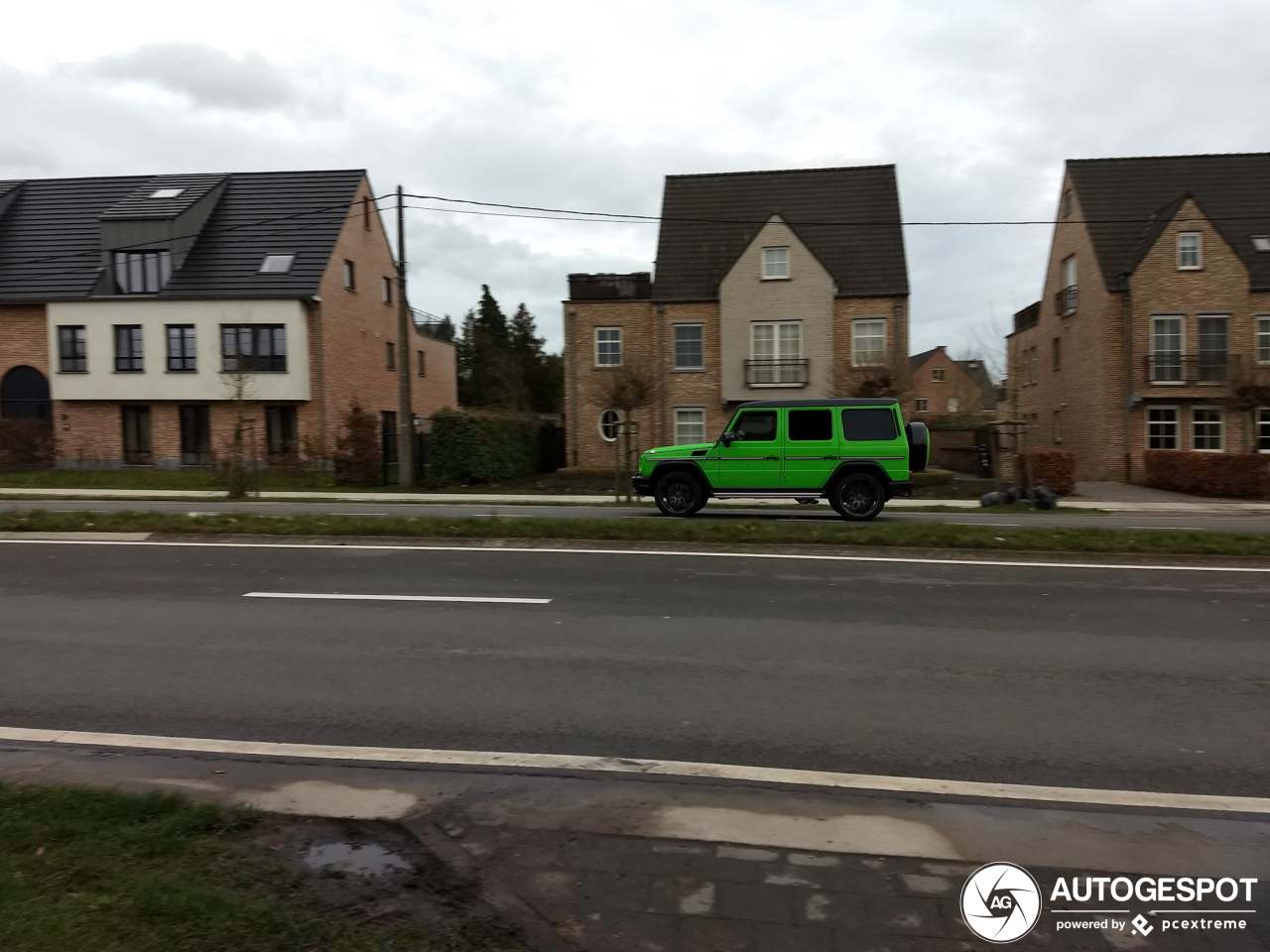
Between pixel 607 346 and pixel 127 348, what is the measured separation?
17303 mm

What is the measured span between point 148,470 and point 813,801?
1274 inches

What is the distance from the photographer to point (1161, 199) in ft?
105

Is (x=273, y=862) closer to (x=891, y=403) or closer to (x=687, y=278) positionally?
(x=891, y=403)

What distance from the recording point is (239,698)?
574 centimetres

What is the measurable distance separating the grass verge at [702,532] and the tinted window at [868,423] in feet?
8.70

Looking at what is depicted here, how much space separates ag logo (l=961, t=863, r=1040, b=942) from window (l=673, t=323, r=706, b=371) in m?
29.7

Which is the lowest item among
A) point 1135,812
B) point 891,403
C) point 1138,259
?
point 1135,812

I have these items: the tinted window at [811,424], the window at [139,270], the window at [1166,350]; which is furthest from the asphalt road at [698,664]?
the window at [139,270]

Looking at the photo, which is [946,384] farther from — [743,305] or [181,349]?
[181,349]

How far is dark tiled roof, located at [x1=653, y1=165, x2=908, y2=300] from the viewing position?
32.2 metres

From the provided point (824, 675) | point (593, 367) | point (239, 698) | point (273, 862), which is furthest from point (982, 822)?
point (593, 367)

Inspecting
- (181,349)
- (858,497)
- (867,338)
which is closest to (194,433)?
(181,349)

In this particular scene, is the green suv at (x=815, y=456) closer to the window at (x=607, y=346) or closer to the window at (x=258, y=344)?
the window at (x=607, y=346)

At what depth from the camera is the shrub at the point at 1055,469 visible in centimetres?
2436
